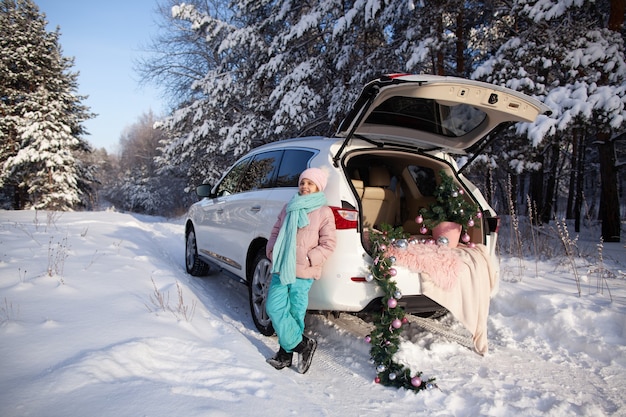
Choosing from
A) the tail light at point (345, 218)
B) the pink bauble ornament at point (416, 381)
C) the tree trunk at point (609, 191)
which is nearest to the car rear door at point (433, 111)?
the tail light at point (345, 218)

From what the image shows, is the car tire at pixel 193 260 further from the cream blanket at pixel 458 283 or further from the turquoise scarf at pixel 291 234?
the cream blanket at pixel 458 283

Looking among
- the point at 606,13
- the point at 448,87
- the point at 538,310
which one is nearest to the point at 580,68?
the point at 606,13

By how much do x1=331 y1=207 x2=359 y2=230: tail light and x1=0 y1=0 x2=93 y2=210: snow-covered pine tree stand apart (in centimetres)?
2021

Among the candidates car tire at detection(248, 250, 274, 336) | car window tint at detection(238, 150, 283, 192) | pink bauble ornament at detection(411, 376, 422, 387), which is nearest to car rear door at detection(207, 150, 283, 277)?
car window tint at detection(238, 150, 283, 192)

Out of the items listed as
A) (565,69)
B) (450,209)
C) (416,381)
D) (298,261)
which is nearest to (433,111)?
(450,209)

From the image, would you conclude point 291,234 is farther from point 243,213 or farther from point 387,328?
point 243,213

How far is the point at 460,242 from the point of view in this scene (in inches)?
148

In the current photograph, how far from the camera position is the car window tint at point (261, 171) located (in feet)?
13.5

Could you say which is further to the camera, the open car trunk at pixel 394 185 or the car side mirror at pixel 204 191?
the car side mirror at pixel 204 191

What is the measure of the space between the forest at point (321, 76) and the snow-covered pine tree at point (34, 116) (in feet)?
0.24

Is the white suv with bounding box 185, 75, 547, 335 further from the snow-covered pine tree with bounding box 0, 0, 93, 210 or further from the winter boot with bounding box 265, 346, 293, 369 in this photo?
the snow-covered pine tree with bounding box 0, 0, 93, 210

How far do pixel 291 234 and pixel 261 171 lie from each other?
1.70 m

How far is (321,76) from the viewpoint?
1108 cm

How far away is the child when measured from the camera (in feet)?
9.34
